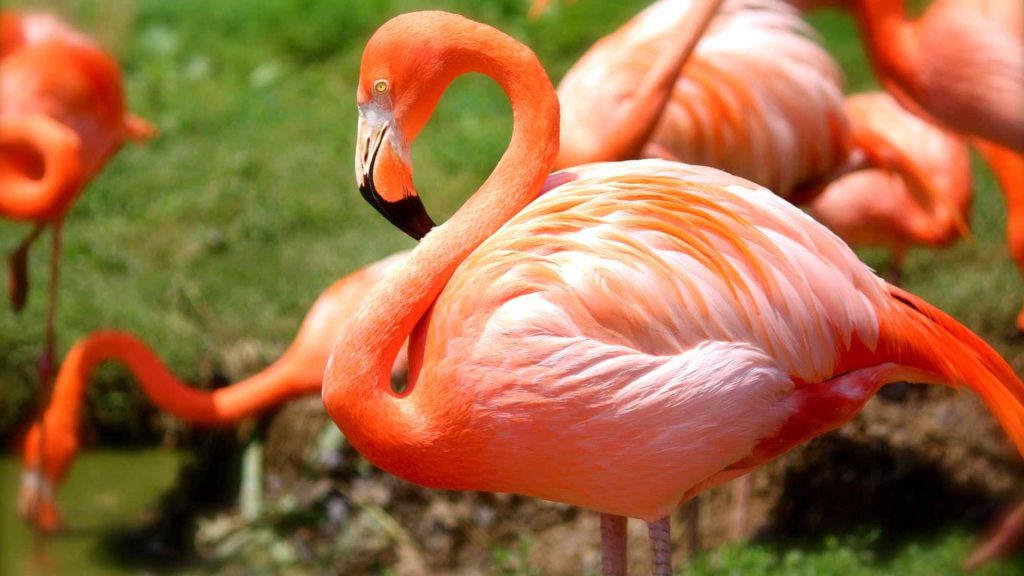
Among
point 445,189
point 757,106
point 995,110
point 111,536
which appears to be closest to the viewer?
point 995,110

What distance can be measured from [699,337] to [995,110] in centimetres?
149

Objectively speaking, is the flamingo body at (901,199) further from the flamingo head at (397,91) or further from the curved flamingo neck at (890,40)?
the flamingo head at (397,91)

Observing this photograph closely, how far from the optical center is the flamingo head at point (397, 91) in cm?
238

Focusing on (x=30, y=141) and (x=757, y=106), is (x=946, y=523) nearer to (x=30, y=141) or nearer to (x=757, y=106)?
(x=757, y=106)

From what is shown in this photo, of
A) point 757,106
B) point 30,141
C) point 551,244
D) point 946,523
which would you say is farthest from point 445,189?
point 551,244

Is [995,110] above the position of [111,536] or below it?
above

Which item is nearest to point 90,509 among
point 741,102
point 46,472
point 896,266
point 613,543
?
point 46,472

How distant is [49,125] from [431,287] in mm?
2570

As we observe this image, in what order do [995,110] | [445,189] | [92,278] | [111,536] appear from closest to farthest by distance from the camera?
1. [995,110]
2. [111,536]
3. [92,278]
4. [445,189]

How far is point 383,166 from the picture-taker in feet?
7.80

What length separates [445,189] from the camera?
19.5 feet

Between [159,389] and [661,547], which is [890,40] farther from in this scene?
[159,389]

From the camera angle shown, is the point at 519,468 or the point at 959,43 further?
the point at 959,43

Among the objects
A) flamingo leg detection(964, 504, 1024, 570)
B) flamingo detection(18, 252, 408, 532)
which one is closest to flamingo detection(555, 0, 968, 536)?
flamingo leg detection(964, 504, 1024, 570)
